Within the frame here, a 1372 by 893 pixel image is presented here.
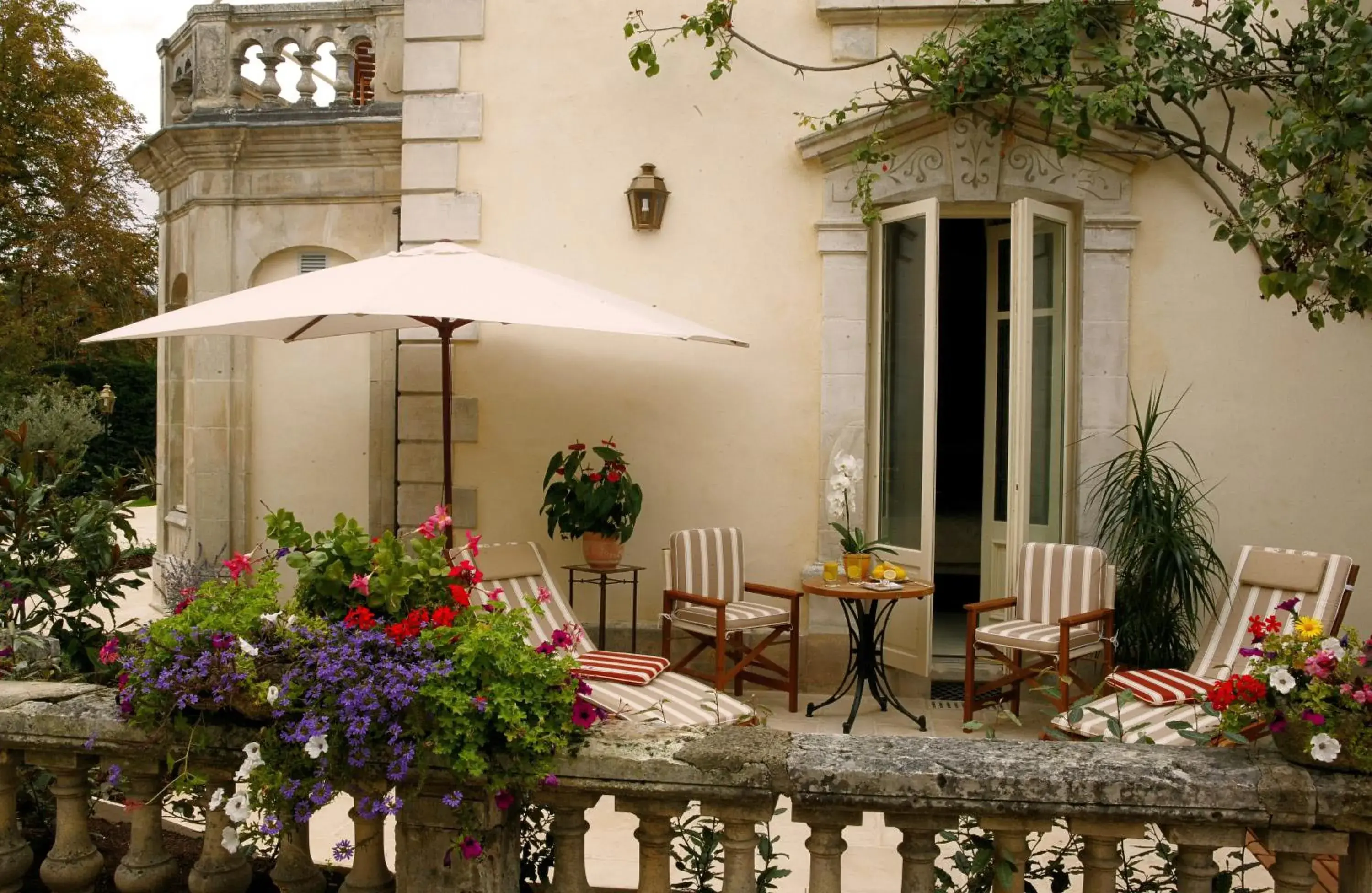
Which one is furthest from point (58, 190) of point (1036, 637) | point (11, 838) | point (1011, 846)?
point (1011, 846)

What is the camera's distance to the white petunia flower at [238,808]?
182cm

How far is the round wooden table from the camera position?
193 inches

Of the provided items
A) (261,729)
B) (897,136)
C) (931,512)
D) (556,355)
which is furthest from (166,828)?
(897,136)

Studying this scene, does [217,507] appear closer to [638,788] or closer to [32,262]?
[638,788]

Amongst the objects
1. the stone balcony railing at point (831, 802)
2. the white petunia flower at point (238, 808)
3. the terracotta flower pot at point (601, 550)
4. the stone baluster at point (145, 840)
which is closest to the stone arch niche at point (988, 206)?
the terracotta flower pot at point (601, 550)

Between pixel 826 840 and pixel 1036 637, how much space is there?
3266 mm

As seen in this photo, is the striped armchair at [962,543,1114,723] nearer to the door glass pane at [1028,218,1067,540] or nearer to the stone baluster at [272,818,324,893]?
the door glass pane at [1028,218,1067,540]

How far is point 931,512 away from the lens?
5594mm

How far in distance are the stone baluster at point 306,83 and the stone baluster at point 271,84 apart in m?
0.12

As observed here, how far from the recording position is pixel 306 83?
7.00m

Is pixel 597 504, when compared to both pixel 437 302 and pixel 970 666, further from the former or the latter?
pixel 970 666

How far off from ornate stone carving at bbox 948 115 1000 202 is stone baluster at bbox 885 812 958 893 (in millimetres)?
4358

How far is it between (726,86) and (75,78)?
15.3 metres

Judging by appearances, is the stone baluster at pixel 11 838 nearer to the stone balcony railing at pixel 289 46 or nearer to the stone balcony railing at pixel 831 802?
the stone balcony railing at pixel 831 802
